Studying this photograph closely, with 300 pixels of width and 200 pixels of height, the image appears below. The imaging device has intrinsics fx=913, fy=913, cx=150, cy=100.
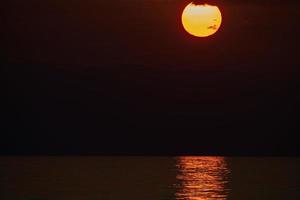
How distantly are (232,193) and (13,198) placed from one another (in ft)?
10.0

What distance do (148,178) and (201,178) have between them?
36.4 inches

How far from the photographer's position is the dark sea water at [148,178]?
12.5 m

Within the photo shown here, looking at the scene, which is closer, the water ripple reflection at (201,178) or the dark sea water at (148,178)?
the water ripple reflection at (201,178)

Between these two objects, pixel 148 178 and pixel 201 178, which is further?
pixel 148 178

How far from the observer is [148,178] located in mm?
15039

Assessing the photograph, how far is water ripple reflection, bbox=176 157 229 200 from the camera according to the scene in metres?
12.4

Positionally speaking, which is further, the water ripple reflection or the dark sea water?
the dark sea water

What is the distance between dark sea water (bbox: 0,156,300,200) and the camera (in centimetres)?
1253

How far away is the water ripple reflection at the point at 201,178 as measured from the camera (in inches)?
488

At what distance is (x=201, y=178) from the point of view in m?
14.7

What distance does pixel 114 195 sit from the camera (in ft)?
40.5

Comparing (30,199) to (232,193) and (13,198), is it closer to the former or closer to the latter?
(13,198)

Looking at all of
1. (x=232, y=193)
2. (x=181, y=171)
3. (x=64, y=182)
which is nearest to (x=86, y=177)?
(x=64, y=182)

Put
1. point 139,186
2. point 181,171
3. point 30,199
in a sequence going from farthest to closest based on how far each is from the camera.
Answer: point 181,171, point 139,186, point 30,199
